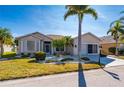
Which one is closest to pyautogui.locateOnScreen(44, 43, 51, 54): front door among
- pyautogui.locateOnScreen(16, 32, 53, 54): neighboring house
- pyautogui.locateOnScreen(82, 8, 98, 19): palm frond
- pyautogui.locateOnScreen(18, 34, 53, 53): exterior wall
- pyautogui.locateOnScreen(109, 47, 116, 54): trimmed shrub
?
pyautogui.locateOnScreen(16, 32, 53, 54): neighboring house

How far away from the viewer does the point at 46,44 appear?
105ft

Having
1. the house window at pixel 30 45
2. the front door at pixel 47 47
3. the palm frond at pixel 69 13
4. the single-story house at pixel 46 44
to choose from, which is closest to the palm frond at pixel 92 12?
the palm frond at pixel 69 13

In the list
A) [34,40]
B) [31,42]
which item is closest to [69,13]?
[34,40]

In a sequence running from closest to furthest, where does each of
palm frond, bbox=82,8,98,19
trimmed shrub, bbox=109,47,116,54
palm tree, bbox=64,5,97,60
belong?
1. palm tree, bbox=64,5,97,60
2. palm frond, bbox=82,8,98,19
3. trimmed shrub, bbox=109,47,116,54

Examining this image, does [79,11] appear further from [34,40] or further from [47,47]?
[47,47]

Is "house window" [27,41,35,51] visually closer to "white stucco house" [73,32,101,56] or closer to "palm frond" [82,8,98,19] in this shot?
"white stucco house" [73,32,101,56]

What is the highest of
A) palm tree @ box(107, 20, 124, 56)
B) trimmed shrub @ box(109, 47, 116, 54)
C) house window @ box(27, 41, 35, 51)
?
palm tree @ box(107, 20, 124, 56)

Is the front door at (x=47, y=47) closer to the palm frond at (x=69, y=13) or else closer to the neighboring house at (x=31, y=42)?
the neighboring house at (x=31, y=42)

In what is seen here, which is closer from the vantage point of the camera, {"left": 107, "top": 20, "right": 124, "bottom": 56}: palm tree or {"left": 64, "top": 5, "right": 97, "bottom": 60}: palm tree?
{"left": 64, "top": 5, "right": 97, "bottom": 60}: palm tree

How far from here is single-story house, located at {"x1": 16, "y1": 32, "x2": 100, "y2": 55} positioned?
97.1 feet

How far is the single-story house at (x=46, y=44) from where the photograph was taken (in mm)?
29594
